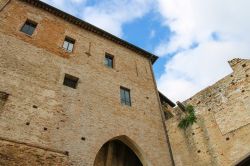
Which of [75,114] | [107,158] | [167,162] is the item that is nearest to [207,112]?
[167,162]

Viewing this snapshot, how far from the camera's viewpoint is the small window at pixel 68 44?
1185cm

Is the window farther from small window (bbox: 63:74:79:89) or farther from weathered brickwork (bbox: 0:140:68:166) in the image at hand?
weathered brickwork (bbox: 0:140:68:166)

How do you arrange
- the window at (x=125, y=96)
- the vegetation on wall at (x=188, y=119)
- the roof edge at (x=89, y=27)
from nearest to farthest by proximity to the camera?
1. the vegetation on wall at (x=188, y=119)
2. the window at (x=125, y=96)
3. the roof edge at (x=89, y=27)

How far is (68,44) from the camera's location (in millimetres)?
12164

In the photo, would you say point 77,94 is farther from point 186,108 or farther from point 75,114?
point 186,108

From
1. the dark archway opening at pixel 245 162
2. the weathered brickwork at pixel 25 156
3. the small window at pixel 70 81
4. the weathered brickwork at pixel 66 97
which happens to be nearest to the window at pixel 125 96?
the weathered brickwork at pixel 66 97

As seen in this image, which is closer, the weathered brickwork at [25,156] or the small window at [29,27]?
the weathered brickwork at [25,156]

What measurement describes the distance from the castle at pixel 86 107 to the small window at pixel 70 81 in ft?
0.16

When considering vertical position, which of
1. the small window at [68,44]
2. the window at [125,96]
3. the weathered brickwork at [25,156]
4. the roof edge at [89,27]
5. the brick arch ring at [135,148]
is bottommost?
the weathered brickwork at [25,156]

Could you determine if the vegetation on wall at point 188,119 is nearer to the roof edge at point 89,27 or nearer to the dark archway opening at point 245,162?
the dark archway opening at point 245,162

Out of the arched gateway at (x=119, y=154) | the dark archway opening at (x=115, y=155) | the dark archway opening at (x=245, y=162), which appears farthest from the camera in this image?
the dark archway opening at (x=115, y=155)

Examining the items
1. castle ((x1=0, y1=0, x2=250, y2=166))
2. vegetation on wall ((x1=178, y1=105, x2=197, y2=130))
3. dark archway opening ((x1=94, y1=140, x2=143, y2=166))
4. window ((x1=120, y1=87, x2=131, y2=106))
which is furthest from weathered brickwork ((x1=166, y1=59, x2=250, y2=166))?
window ((x1=120, y1=87, x2=131, y2=106))

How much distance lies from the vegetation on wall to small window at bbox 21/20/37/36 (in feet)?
27.7

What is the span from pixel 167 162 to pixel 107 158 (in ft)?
8.76
